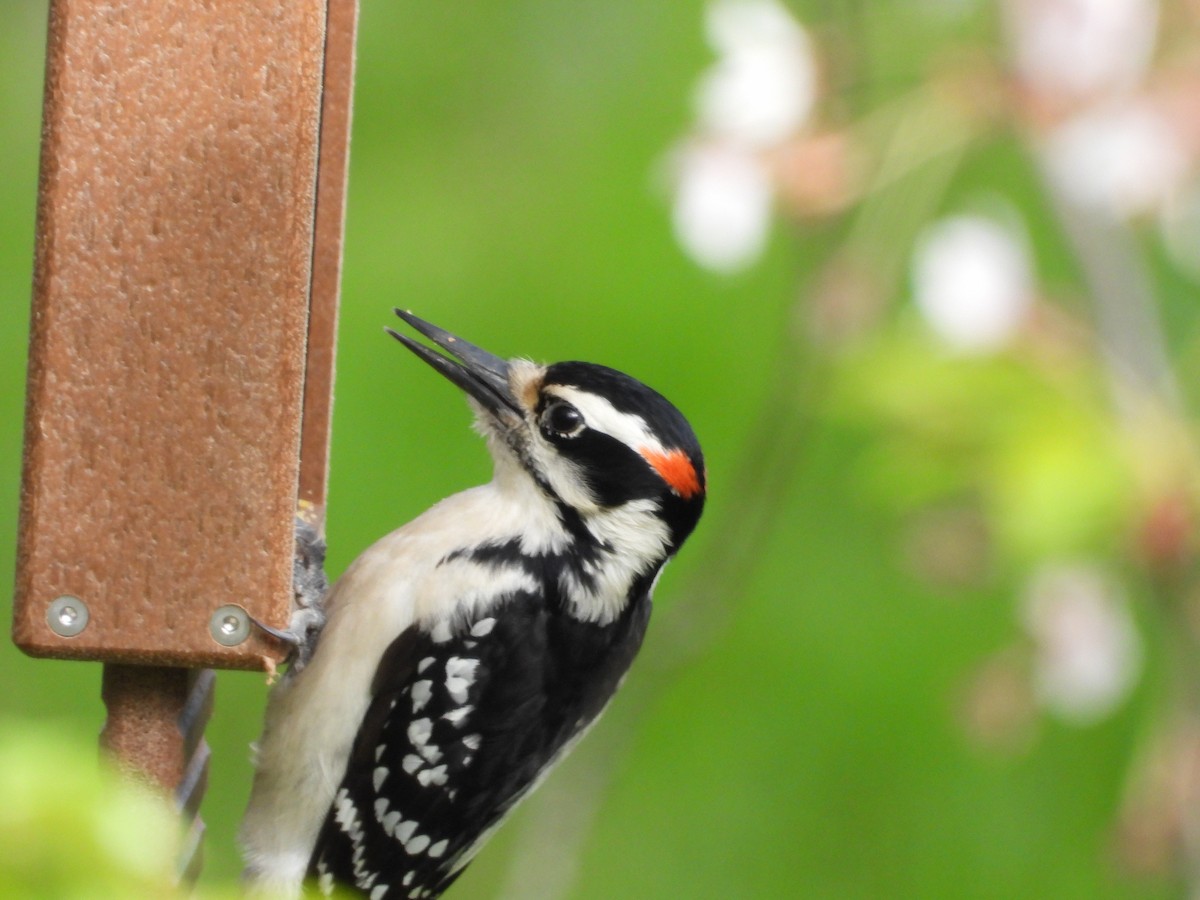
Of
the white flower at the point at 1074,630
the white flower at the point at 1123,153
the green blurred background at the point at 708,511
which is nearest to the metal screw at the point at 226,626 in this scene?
the white flower at the point at 1074,630

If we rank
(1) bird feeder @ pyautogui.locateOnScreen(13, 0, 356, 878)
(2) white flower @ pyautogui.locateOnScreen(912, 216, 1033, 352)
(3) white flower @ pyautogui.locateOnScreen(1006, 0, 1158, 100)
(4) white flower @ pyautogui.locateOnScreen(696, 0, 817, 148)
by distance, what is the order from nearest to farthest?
(1) bird feeder @ pyautogui.locateOnScreen(13, 0, 356, 878) → (2) white flower @ pyautogui.locateOnScreen(912, 216, 1033, 352) → (3) white flower @ pyautogui.locateOnScreen(1006, 0, 1158, 100) → (4) white flower @ pyautogui.locateOnScreen(696, 0, 817, 148)

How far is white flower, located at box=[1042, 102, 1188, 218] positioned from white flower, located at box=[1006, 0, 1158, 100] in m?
0.05

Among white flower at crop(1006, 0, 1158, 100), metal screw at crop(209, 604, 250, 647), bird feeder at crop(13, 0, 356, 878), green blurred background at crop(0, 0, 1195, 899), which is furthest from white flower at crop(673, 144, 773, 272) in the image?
green blurred background at crop(0, 0, 1195, 899)

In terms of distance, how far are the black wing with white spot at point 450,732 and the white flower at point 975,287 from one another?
66 centimetres

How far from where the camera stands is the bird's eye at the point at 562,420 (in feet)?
7.84

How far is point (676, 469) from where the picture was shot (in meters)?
2.33

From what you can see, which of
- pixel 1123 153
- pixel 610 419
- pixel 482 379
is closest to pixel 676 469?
pixel 610 419

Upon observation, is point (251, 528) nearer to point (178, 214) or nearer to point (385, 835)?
point (178, 214)

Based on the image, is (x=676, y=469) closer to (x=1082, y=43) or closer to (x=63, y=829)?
(x=1082, y=43)

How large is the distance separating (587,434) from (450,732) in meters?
0.45

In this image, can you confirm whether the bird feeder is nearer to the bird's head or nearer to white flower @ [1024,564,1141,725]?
the bird's head

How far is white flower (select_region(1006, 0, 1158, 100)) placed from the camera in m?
2.71

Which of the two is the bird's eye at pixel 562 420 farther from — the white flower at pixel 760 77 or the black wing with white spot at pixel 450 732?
the white flower at pixel 760 77

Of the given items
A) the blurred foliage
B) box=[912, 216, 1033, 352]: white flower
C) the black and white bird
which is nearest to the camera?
the blurred foliage
